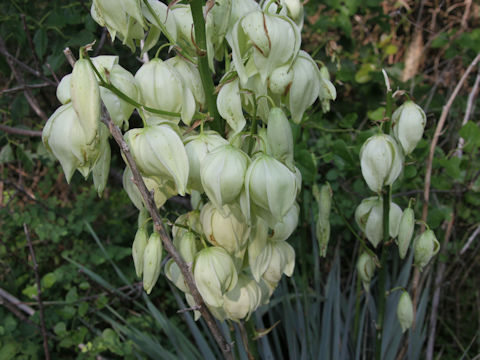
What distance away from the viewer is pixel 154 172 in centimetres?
53

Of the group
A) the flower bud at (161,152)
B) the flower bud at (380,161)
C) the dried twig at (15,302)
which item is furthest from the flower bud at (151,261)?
the dried twig at (15,302)

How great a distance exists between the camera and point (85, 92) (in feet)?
→ 1.41

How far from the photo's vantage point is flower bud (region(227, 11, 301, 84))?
51 centimetres

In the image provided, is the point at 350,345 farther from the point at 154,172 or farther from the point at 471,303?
the point at 154,172

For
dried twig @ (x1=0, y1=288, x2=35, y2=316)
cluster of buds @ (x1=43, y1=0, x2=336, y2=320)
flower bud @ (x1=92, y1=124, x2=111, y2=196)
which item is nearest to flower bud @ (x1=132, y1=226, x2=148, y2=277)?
cluster of buds @ (x1=43, y1=0, x2=336, y2=320)

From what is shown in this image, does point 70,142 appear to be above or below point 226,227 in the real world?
above

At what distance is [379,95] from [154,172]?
1.58 metres

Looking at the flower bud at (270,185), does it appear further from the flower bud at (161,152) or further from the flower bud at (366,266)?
the flower bud at (366,266)

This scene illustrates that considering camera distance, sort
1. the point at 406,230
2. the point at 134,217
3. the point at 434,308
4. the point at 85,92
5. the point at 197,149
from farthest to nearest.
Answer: the point at 134,217 < the point at 434,308 < the point at 406,230 < the point at 197,149 < the point at 85,92

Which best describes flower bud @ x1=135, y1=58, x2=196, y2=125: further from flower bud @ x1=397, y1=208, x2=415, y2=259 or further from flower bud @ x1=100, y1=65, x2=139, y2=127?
flower bud @ x1=397, y1=208, x2=415, y2=259

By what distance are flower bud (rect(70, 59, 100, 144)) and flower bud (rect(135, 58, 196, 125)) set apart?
13 cm

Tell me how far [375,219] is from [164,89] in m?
0.46

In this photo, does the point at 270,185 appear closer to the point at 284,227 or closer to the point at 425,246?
the point at 284,227

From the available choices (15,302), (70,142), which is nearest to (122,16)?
(70,142)
